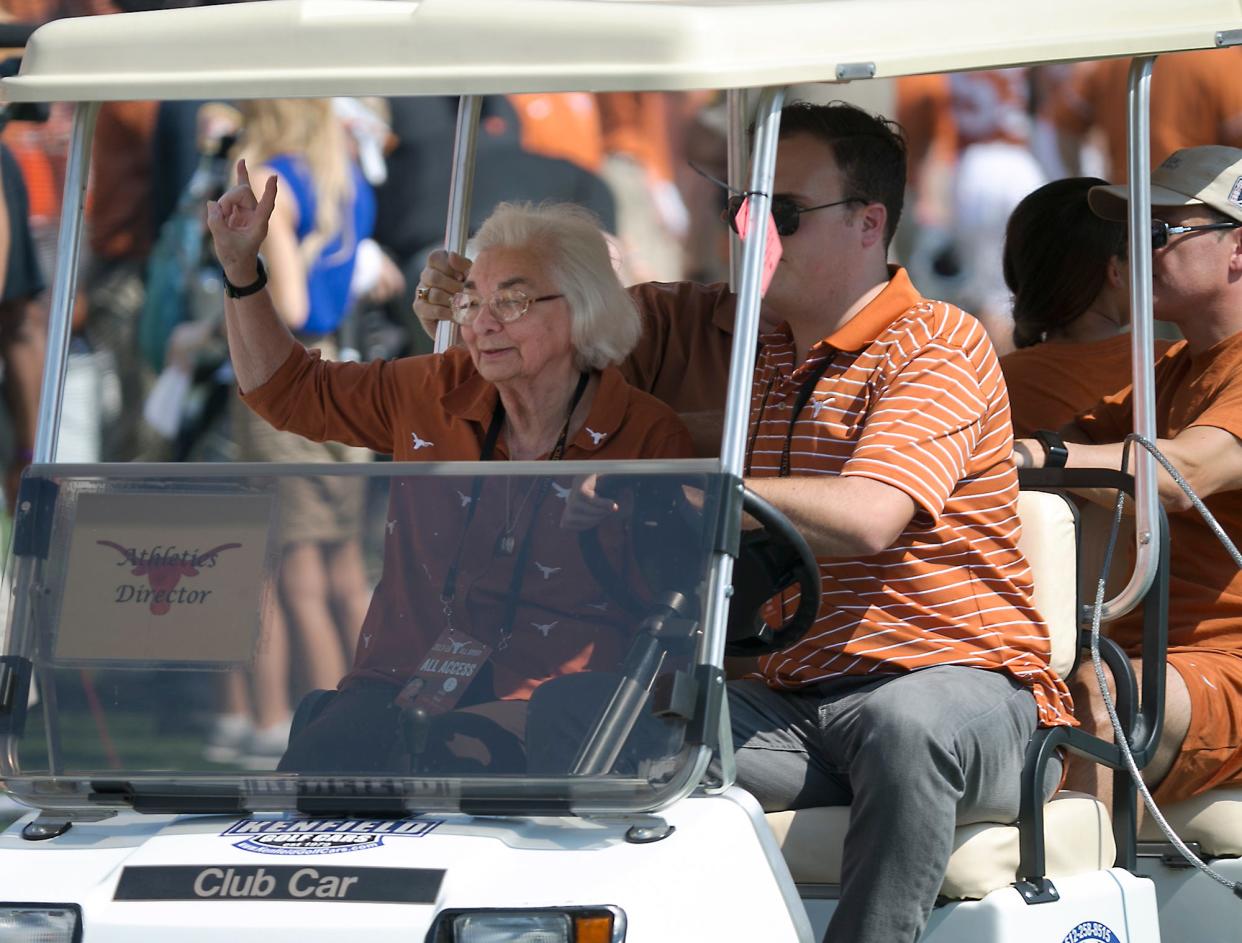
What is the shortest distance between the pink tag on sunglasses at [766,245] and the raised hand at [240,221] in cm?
87

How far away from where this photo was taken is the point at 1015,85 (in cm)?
660

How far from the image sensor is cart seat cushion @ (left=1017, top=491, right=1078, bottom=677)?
3.14 meters

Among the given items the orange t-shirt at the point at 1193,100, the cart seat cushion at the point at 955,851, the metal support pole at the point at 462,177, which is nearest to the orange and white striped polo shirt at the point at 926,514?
the cart seat cushion at the point at 955,851

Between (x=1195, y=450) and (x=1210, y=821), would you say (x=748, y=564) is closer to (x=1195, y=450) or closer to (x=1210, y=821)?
(x=1195, y=450)

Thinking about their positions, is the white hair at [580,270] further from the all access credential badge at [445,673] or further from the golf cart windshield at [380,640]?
the all access credential badge at [445,673]

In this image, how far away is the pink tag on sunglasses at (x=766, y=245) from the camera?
2.55 metres

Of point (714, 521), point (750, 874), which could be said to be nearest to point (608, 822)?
point (750, 874)

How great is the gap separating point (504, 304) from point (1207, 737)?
55.0 inches

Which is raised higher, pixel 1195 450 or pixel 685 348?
pixel 685 348

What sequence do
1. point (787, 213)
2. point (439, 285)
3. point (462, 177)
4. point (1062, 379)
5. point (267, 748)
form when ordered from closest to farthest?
point (267, 748)
point (787, 213)
point (439, 285)
point (1062, 379)
point (462, 177)

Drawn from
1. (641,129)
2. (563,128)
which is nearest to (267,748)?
(563,128)

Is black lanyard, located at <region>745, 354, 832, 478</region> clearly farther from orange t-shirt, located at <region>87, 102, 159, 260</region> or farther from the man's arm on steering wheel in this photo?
orange t-shirt, located at <region>87, 102, 159, 260</region>

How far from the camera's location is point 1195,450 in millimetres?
3250

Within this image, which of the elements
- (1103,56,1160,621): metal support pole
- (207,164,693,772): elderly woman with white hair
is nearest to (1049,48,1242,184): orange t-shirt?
(1103,56,1160,621): metal support pole
